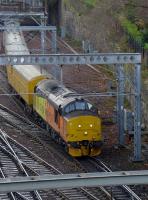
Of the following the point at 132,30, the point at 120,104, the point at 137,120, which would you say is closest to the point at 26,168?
the point at 137,120

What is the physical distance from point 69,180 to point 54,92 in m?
13.8

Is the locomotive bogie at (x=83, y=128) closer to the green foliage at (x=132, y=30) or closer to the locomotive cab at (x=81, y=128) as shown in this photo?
the locomotive cab at (x=81, y=128)

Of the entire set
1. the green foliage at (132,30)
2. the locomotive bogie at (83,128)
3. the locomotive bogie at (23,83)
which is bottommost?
the locomotive bogie at (23,83)

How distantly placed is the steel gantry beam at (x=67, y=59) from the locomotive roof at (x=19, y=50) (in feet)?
27.7

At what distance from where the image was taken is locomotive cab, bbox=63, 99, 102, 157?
22.4 m

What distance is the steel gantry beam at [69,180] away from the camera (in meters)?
11.3

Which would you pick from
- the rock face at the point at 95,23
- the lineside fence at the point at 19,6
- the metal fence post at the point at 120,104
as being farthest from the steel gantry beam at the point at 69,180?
the lineside fence at the point at 19,6

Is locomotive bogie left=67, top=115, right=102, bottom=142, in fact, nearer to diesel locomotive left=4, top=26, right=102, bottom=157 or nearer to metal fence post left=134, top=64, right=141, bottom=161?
diesel locomotive left=4, top=26, right=102, bottom=157

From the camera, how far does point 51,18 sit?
208 ft

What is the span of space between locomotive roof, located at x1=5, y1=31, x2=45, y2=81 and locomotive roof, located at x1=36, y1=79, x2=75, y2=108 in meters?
2.91

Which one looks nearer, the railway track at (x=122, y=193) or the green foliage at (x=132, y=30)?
the railway track at (x=122, y=193)

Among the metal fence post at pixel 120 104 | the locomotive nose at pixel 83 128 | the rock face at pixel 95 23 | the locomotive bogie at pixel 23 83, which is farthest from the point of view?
the rock face at pixel 95 23

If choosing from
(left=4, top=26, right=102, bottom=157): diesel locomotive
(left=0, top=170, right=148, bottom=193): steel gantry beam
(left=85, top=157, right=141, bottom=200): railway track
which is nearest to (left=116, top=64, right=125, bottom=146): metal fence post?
(left=4, top=26, right=102, bottom=157): diesel locomotive

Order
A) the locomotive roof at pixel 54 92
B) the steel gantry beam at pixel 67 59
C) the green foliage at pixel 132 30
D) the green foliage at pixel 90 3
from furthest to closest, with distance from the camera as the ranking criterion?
1. the green foliage at pixel 90 3
2. the green foliage at pixel 132 30
3. the locomotive roof at pixel 54 92
4. the steel gantry beam at pixel 67 59
